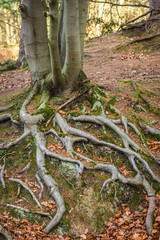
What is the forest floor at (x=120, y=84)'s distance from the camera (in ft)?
12.2

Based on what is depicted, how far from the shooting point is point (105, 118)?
5.16 m

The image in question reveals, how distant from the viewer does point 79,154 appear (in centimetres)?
463

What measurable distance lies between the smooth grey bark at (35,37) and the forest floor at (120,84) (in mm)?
1787

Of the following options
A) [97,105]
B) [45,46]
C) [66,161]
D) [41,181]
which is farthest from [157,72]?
[41,181]

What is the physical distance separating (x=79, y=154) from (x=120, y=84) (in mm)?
3448

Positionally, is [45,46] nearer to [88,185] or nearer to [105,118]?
[105,118]

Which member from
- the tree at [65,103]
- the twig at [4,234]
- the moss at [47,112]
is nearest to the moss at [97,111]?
the tree at [65,103]

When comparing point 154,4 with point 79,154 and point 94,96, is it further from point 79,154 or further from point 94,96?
point 79,154

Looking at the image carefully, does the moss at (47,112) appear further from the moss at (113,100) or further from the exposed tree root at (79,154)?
the moss at (113,100)

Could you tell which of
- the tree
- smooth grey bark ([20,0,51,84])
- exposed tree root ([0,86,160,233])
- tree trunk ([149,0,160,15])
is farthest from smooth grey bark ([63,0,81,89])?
tree trunk ([149,0,160,15])

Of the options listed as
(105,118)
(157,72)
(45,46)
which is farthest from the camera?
(157,72)

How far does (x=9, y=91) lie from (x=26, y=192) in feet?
16.3

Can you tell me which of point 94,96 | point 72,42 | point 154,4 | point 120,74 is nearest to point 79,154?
point 94,96

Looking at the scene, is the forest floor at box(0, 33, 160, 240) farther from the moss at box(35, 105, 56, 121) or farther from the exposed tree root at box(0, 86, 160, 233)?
the moss at box(35, 105, 56, 121)
